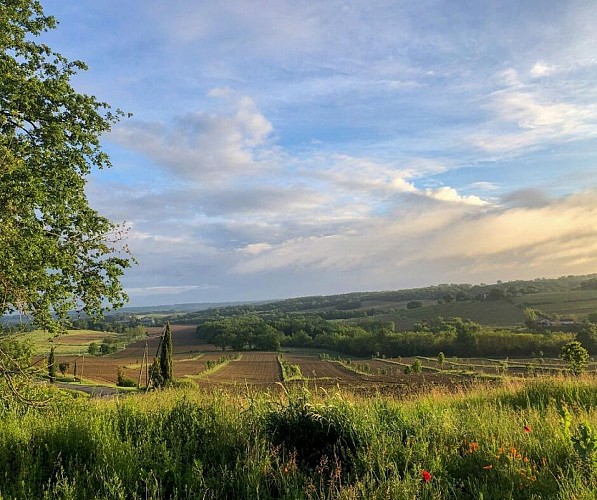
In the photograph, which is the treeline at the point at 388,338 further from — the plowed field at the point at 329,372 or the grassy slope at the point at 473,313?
the plowed field at the point at 329,372

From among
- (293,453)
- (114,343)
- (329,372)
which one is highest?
(293,453)

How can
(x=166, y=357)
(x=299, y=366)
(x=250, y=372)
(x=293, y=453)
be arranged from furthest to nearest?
(x=299, y=366) < (x=250, y=372) < (x=166, y=357) < (x=293, y=453)

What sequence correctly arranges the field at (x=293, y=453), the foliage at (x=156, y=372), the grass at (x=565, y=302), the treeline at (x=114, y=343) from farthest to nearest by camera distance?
1. the grass at (x=565, y=302)
2. the treeline at (x=114, y=343)
3. the foliage at (x=156, y=372)
4. the field at (x=293, y=453)

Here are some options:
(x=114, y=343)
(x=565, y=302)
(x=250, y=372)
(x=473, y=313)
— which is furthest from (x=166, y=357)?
(x=565, y=302)

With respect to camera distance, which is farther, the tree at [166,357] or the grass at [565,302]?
the grass at [565,302]

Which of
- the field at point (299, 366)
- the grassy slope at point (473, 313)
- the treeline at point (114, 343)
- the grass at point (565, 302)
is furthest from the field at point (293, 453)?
the grassy slope at point (473, 313)

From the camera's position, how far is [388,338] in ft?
355

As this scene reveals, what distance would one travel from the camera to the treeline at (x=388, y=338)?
87438 mm

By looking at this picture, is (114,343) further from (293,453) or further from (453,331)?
(293,453)

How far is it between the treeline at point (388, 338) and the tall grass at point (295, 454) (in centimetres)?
8810

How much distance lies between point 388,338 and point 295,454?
107 metres

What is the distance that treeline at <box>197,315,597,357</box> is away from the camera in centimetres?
8744

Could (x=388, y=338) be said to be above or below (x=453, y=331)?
below

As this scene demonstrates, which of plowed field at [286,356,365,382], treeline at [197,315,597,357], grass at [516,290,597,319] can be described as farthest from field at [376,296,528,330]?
plowed field at [286,356,365,382]
